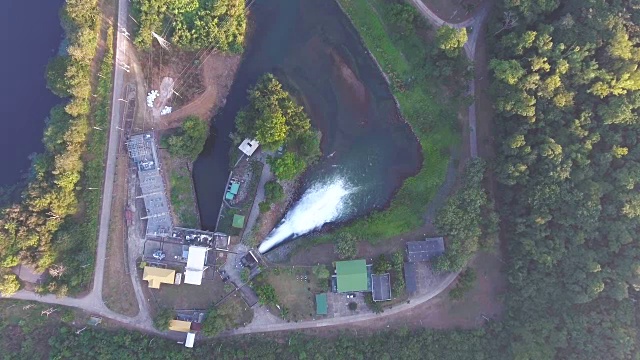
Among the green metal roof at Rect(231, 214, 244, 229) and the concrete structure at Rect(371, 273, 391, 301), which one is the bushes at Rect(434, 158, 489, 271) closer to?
the concrete structure at Rect(371, 273, 391, 301)

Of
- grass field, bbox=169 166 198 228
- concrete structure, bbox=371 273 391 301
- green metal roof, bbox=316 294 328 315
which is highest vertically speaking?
grass field, bbox=169 166 198 228

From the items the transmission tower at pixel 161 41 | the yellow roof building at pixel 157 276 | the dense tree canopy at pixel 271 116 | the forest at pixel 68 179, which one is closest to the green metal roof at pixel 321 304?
the yellow roof building at pixel 157 276

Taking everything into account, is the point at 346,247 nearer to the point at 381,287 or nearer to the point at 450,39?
the point at 381,287

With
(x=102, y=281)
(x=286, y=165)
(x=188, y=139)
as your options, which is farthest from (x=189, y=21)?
(x=102, y=281)

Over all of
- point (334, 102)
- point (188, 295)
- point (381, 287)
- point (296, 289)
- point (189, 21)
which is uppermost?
point (189, 21)

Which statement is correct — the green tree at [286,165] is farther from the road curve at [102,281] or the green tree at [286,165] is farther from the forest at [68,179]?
the forest at [68,179]

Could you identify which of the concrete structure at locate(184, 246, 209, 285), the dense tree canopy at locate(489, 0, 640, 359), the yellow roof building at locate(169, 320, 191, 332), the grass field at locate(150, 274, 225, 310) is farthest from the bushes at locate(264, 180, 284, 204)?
the dense tree canopy at locate(489, 0, 640, 359)

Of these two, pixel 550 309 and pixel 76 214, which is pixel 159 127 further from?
pixel 550 309

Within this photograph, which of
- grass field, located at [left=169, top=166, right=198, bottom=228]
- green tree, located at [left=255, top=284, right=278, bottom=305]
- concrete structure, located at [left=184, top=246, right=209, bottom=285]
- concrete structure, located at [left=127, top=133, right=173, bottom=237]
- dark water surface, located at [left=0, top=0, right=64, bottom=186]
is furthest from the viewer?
dark water surface, located at [left=0, top=0, right=64, bottom=186]

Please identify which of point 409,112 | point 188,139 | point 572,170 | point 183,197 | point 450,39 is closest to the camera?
point 572,170
